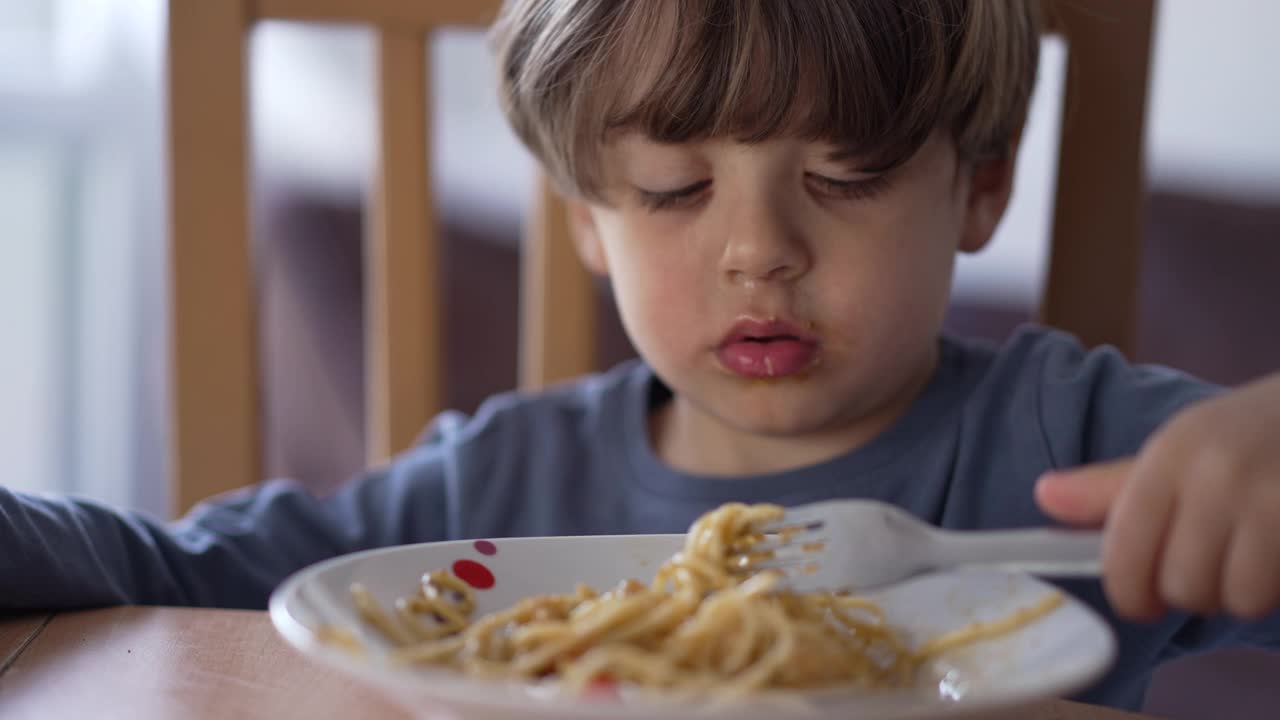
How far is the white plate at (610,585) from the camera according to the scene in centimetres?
42

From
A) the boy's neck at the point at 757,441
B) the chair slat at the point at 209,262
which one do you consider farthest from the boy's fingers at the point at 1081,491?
the chair slat at the point at 209,262

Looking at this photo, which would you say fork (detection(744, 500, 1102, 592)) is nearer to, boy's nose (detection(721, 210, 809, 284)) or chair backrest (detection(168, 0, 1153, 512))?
boy's nose (detection(721, 210, 809, 284))

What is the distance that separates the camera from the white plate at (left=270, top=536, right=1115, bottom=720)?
0.42 m

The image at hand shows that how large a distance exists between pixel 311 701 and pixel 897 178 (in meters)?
0.51

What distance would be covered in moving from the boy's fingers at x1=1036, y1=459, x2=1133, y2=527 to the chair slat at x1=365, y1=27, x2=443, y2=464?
0.72m

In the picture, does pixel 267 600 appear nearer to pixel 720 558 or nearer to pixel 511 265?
pixel 720 558

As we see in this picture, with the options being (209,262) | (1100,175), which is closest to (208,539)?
(209,262)

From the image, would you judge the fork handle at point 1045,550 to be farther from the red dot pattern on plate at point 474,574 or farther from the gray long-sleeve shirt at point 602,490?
the gray long-sleeve shirt at point 602,490

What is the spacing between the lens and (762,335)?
2.87ft

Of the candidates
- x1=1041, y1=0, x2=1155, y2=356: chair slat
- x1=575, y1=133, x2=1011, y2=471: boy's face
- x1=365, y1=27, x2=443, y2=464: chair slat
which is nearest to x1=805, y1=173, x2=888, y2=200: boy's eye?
x1=575, y1=133, x2=1011, y2=471: boy's face

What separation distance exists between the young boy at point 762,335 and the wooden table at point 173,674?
62 mm

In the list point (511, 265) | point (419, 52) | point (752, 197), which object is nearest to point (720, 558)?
point (752, 197)

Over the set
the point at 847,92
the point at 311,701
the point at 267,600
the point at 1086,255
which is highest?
the point at 847,92

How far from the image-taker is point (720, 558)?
0.61m
